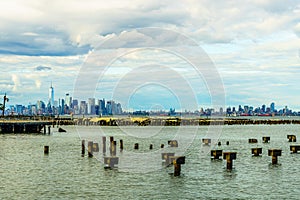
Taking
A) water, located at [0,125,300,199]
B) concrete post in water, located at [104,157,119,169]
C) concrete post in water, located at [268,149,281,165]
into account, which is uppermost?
concrete post in water, located at [268,149,281,165]

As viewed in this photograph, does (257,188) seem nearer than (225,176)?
Yes

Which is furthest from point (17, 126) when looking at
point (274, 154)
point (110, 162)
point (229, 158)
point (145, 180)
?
point (145, 180)

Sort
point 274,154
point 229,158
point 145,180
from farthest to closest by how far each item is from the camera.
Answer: point 274,154, point 229,158, point 145,180

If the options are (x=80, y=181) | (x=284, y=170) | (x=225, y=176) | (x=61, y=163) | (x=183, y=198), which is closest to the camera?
(x=183, y=198)

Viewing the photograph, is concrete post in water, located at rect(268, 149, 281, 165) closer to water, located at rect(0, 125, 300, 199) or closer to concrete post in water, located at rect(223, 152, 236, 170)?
water, located at rect(0, 125, 300, 199)

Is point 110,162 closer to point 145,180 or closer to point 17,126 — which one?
point 145,180

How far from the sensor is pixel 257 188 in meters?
37.8

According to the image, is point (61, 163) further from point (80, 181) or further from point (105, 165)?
point (80, 181)

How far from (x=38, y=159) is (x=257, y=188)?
30.2 metres

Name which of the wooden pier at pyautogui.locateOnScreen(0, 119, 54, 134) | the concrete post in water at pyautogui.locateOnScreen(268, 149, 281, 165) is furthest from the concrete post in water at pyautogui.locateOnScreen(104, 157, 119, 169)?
the wooden pier at pyautogui.locateOnScreen(0, 119, 54, 134)

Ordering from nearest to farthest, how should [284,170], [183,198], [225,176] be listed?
[183,198] → [225,176] → [284,170]

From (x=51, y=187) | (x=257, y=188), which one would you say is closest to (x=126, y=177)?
(x=51, y=187)

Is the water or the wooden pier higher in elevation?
the wooden pier

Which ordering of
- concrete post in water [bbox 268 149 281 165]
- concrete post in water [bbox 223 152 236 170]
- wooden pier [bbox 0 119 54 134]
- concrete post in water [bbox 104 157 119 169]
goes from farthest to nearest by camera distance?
wooden pier [bbox 0 119 54 134], concrete post in water [bbox 268 149 281 165], concrete post in water [bbox 104 157 119 169], concrete post in water [bbox 223 152 236 170]
